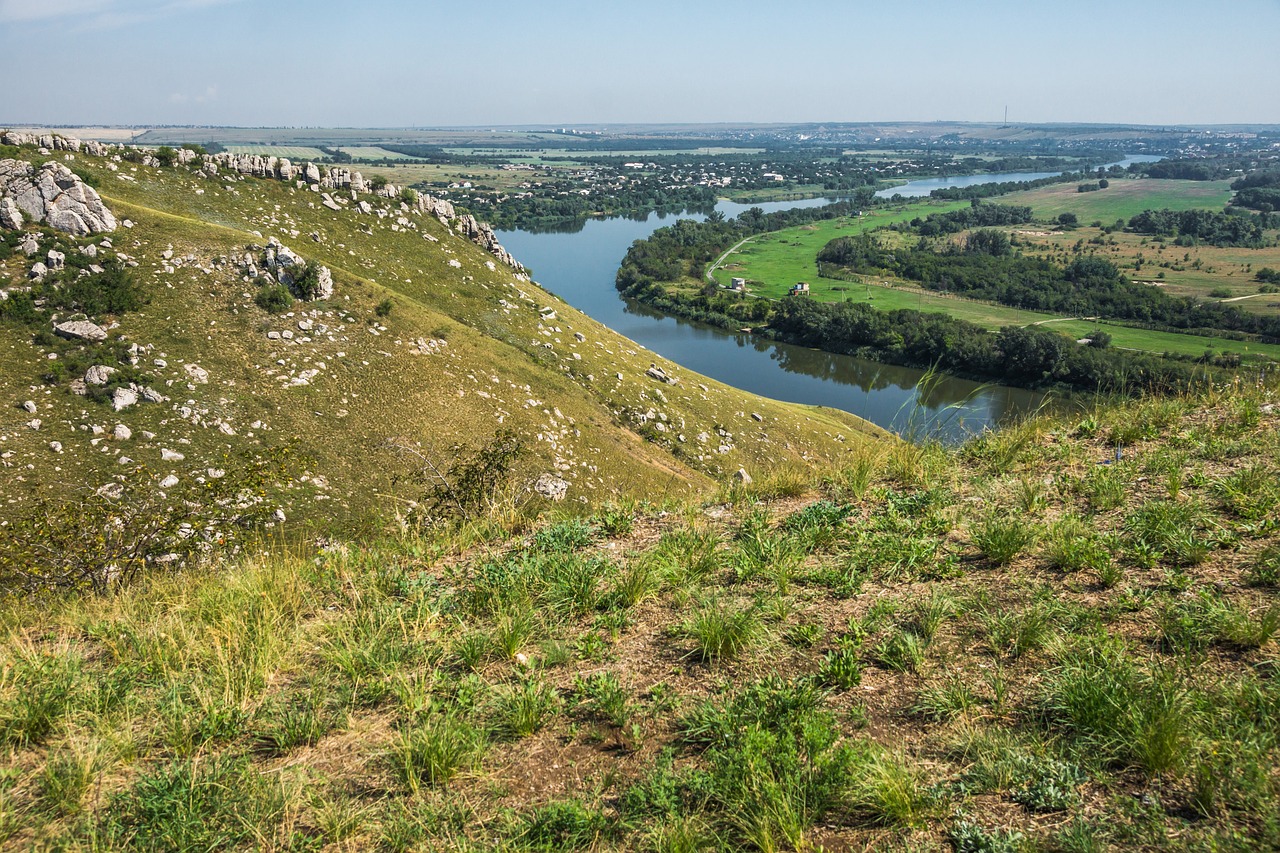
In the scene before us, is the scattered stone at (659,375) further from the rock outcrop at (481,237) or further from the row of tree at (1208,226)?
the row of tree at (1208,226)

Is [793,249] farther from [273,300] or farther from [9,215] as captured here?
[9,215]

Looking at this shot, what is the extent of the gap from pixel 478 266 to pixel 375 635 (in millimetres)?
39359

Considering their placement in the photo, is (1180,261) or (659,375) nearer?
(659,375)

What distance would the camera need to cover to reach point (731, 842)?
2.87 m

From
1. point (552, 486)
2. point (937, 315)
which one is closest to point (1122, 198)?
point (937, 315)

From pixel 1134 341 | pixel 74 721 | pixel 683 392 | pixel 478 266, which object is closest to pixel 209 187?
pixel 478 266

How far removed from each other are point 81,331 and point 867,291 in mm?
89601

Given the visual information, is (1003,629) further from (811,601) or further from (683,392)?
(683,392)

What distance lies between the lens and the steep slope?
19.8 meters

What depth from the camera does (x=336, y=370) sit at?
25516 mm

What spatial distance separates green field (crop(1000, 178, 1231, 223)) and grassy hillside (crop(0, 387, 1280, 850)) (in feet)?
582

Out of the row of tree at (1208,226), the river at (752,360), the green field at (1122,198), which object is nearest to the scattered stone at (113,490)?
the river at (752,360)

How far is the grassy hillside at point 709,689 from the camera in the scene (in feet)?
9.53

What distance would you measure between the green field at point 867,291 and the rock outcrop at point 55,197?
7794 centimetres
